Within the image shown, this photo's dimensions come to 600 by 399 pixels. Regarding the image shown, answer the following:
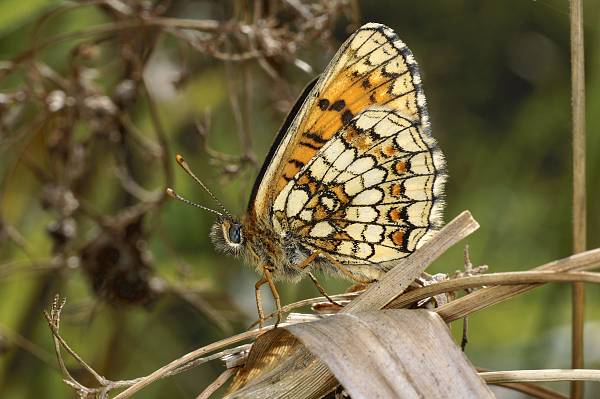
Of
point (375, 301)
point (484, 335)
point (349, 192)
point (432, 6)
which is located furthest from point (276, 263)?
point (432, 6)

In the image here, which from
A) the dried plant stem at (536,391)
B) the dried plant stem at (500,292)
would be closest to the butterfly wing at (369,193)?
the dried plant stem at (536,391)

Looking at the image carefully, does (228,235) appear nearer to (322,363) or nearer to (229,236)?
(229,236)

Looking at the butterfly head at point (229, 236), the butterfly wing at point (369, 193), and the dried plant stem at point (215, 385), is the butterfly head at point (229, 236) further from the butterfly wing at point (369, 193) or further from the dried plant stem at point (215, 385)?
the dried plant stem at point (215, 385)

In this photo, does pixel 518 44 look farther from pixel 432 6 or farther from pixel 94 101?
pixel 94 101

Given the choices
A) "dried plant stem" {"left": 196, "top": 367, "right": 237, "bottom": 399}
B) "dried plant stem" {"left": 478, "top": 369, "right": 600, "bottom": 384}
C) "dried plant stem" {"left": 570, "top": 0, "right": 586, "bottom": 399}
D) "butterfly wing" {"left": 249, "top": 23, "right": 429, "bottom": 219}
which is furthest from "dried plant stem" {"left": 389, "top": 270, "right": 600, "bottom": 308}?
"butterfly wing" {"left": 249, "top": 23, "right": 429, "bottom": 219}

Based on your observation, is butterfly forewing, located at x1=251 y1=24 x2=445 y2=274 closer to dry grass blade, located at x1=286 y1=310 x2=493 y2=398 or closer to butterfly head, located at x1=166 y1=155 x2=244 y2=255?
butterfly head, located at x1=166 y1=155 x2=244 y2=255

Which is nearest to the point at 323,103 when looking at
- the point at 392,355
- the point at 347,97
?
the point at 347,97
